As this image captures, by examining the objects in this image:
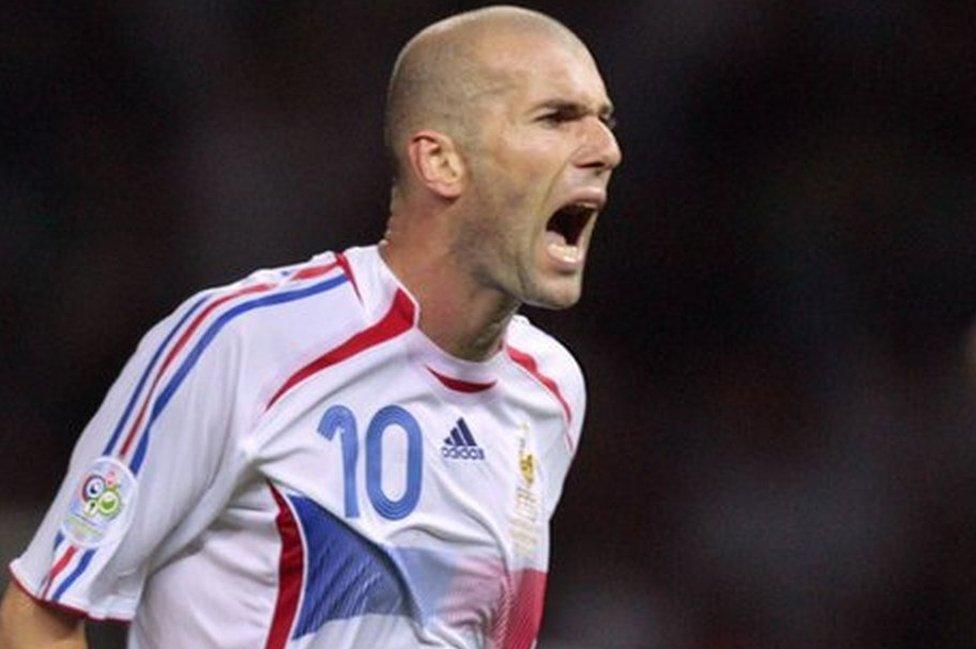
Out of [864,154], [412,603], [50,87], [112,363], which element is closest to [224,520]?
[412,603]

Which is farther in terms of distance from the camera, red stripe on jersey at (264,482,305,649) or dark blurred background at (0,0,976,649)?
dark blurred background at (0,0,976,649)

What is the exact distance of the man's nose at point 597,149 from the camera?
3.26 metres

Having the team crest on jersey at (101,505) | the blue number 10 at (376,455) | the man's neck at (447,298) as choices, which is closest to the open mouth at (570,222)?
the man's neck at (447,298)

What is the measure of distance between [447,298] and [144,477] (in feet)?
1.62

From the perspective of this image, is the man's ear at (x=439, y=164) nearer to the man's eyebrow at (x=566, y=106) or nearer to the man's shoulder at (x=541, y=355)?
the man's eyebrow at (x=566, y=106)

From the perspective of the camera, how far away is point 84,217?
5.28 m

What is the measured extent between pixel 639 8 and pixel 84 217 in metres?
1.35

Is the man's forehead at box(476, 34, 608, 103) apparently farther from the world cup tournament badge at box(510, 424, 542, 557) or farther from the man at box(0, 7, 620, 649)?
the world cup tournament badge at box(510, 424, 542, 557)

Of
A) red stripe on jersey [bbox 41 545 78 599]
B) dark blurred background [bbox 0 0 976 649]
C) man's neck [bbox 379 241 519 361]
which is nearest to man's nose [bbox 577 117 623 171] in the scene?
Answer: man's neck [bbox 379 241 519 361]

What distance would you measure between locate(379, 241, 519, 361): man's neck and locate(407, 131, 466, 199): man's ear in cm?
9

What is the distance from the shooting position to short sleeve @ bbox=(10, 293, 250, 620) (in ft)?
10.0

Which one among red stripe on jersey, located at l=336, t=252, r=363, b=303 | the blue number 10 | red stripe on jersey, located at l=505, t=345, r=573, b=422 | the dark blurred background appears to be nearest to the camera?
the blue number 10

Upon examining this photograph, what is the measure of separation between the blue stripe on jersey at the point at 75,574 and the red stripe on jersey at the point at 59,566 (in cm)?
1

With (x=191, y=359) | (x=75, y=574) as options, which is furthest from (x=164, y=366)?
(x=75, y=574)
